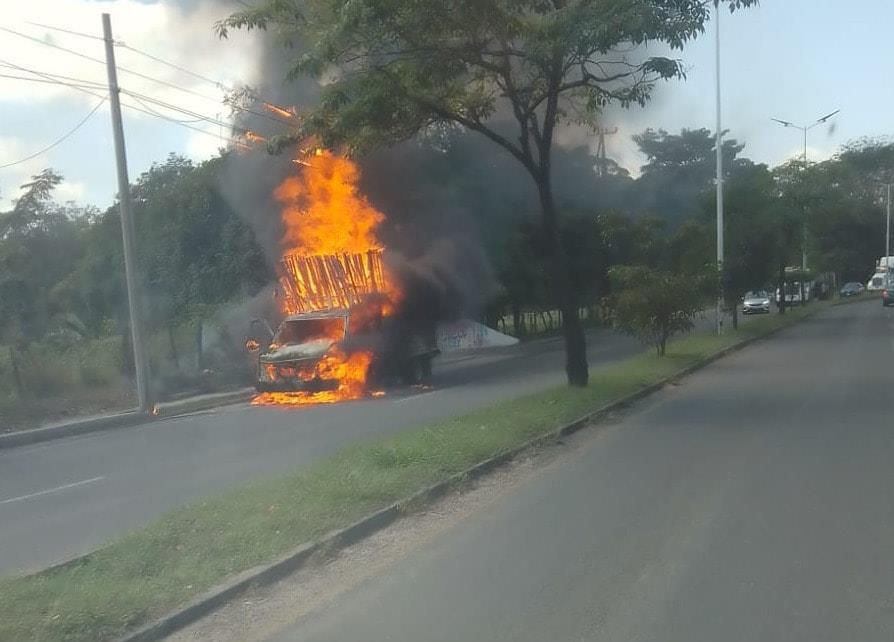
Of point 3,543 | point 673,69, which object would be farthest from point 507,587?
point 673,69

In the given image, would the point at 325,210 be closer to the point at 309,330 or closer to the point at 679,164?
the point at 309,330

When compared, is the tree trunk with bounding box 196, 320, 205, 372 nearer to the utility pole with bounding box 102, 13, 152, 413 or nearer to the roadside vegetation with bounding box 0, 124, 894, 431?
the roadside vegetation with bounding box 0, 124, 894, 431

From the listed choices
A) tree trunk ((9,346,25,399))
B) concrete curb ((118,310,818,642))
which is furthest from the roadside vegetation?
concrete curb ((118,310,818,642))

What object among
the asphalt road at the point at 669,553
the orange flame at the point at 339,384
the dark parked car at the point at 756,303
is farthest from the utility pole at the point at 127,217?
the dark parked car at the point at 756,303

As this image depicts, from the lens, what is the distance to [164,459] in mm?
12328

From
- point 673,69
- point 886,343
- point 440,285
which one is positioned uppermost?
point 673,69

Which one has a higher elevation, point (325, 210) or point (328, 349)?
point (325, 210)

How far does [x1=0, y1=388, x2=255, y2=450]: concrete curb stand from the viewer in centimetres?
1614

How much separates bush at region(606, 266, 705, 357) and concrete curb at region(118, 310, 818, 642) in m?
9.40

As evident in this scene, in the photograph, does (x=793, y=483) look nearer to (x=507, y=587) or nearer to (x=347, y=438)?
(x=507, y=587)

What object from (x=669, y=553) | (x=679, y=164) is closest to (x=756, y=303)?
(x=679, y=164)

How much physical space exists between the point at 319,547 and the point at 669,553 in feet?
8.07

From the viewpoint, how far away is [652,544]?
6.83 metres

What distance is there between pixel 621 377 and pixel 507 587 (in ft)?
39.9
